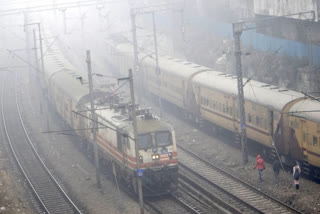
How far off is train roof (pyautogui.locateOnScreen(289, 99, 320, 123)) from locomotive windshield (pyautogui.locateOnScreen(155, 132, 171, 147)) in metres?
6.55

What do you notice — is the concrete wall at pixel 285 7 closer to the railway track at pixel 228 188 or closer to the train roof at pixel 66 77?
the railway track at pixel 228 188

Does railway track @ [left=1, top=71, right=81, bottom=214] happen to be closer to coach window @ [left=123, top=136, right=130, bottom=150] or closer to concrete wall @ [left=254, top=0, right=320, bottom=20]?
coach window @ [left=123, top=136, right=130, bottom=150]

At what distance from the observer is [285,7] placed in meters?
44.1

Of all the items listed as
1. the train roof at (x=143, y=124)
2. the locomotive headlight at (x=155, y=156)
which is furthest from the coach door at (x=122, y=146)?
the locomotive headlight at (x=155, y=156)

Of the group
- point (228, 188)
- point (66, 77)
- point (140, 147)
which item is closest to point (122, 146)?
point (140, 147)

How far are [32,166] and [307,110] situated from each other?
17.2 meters

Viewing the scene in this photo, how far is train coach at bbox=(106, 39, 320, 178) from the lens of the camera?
2722 cm

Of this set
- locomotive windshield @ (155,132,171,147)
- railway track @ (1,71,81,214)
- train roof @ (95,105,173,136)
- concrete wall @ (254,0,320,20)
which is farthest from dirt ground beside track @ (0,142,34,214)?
concrete wall @ (254,0,320,20)

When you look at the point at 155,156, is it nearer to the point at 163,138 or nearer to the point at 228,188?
the point at 163,138

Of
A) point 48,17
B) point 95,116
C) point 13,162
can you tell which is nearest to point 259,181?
point 95,116

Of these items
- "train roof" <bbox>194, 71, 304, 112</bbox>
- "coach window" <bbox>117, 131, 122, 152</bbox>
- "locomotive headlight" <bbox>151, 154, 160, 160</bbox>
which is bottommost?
"locomotive headlight" <bbox>151, 154, 160, 160</bbox>

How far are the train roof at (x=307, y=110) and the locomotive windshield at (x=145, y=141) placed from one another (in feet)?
24.6

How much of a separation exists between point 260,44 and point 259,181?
23.8m

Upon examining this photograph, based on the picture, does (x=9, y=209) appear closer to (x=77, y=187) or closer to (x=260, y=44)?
(x=77, y=187)
